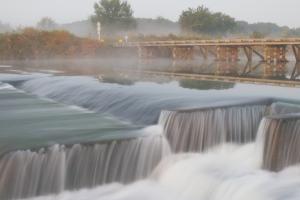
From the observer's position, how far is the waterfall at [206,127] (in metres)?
10.5

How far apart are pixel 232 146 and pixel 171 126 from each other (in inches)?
60.1

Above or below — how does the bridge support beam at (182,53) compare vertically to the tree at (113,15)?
below

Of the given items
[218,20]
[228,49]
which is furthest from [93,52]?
[218,20]

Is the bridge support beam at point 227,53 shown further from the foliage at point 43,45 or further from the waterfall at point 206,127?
the waterfall at point 206,127

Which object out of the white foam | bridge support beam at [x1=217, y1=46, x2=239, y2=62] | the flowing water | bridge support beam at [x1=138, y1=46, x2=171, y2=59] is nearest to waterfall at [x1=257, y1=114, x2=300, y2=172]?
the flowing water

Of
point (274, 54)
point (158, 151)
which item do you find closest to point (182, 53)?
point (274, 54)

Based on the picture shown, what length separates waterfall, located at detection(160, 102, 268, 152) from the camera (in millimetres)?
10508

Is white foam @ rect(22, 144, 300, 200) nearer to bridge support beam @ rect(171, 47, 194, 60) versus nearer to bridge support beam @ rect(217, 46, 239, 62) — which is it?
bridge support beam @ rect(217, 46, 239, 62)

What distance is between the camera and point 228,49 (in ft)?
138

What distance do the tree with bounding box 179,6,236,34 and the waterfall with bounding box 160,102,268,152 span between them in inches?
2895

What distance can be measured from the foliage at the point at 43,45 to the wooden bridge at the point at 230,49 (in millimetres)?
4601

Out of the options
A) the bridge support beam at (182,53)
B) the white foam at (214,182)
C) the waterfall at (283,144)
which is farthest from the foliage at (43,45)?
the waterfall at (283,144)

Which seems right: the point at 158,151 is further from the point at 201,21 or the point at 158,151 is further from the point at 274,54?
the point at 201,21

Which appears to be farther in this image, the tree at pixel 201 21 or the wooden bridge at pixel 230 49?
the tree at pixel 201 21
